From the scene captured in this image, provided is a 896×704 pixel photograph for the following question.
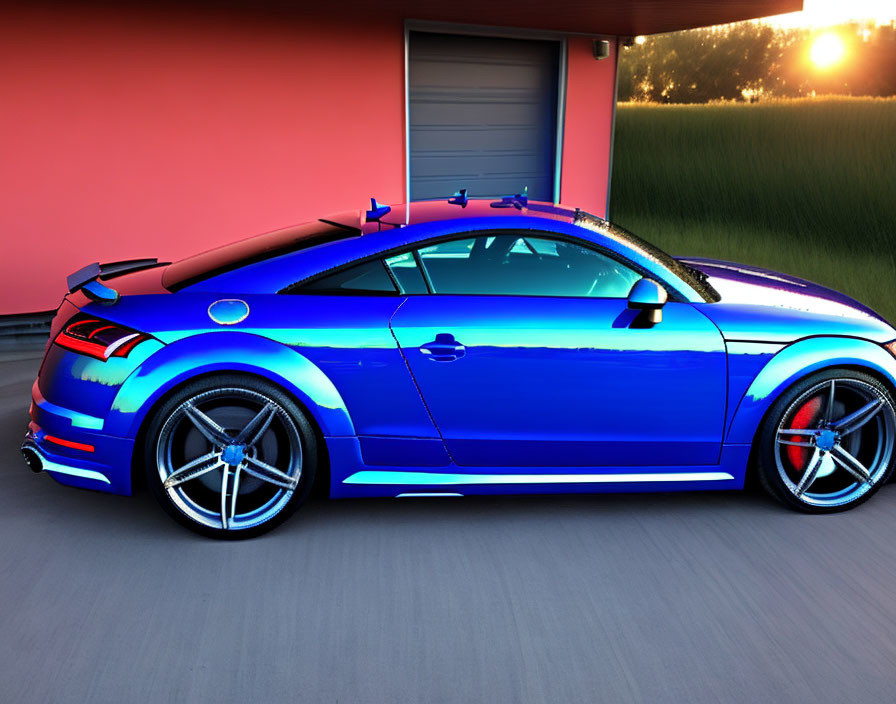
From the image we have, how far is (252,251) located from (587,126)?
817 cm

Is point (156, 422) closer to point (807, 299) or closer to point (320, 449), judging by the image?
point (320, 449)

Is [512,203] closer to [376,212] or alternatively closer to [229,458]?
[376,212]

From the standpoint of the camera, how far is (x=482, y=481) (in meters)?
4.06

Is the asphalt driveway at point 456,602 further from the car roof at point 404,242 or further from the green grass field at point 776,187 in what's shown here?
the green grass field at point 776,187

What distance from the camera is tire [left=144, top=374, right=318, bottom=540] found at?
385 cm

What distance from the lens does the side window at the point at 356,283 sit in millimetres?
4016

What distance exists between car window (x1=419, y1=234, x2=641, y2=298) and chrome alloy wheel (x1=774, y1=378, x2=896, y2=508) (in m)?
1.05

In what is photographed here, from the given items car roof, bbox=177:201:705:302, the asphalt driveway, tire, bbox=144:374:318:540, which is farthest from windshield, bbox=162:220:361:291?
the asphalt driveway

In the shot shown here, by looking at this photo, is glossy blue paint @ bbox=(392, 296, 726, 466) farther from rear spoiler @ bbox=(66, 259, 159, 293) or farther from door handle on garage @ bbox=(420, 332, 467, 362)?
rear spoiler @ bbox=(66, 259, 159, 293)

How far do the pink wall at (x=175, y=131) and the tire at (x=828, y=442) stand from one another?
666 centimetres

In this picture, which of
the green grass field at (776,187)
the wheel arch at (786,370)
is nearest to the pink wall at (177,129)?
the wheel arch at (786,370)

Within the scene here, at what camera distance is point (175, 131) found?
888 cm

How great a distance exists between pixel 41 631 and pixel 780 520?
128 inches

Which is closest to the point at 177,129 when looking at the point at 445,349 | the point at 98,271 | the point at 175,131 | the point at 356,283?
the point at 175,131
